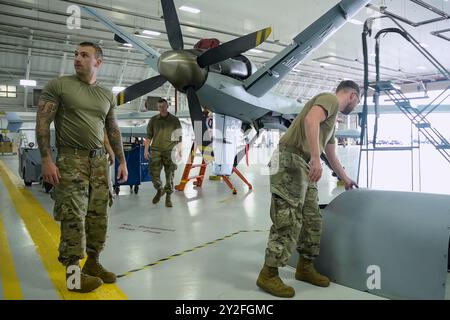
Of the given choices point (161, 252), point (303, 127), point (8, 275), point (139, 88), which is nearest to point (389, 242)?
point (303, 127)

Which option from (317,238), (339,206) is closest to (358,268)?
(317,238)

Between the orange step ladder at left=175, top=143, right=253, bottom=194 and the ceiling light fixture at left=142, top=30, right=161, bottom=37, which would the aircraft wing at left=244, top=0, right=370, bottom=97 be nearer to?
the orange step ladder at left=175, top=143, right=253, bottom=194

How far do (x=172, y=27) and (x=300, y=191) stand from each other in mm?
4022

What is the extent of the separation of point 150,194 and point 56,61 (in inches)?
792

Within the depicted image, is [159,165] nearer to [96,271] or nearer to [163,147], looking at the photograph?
[163,147]

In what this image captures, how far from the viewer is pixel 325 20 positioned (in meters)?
6.07

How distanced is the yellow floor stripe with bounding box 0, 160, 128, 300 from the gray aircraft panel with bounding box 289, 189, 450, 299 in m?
1.83

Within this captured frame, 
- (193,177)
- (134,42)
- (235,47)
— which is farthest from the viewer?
(193,177)

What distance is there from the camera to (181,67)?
5.29 meters

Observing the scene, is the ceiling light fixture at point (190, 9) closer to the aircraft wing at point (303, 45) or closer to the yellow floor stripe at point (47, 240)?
the aircraft wing at point (303, 45)

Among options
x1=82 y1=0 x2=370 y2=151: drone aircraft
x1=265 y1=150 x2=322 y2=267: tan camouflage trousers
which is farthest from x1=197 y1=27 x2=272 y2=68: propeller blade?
x1=265 y1=150 x2=322 y2=267: tan camouflage trousers

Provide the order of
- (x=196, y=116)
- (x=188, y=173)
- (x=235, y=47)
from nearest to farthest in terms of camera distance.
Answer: (x=235, y=47) < (x=196, y=116) < (x=188, y=173)

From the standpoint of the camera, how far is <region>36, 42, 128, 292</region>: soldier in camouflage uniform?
2.65 m

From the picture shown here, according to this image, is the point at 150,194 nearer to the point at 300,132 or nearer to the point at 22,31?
the point at 300,132
